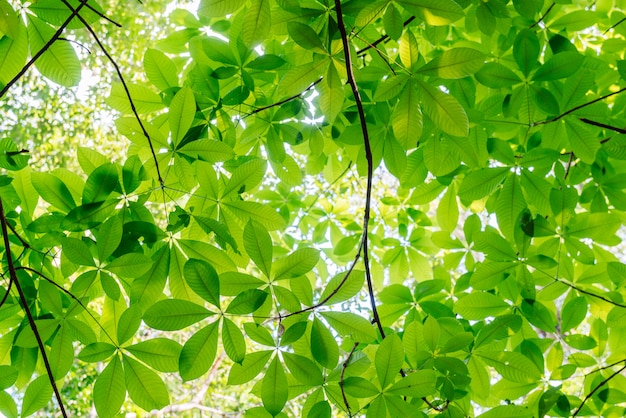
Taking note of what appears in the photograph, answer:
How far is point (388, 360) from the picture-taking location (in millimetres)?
1072

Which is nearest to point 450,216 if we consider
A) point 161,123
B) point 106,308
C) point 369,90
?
point 369,90

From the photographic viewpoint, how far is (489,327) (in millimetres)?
1338

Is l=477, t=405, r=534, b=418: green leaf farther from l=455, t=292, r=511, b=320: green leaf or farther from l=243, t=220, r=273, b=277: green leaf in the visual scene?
l=243, t=220, r=273, b=277: green leaf

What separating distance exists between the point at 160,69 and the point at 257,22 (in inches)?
24.7

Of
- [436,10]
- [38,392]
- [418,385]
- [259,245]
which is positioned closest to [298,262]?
[259,245]

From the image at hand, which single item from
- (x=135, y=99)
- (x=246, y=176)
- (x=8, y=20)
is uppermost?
(x=135, y=99)

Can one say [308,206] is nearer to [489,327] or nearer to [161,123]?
[161,123]

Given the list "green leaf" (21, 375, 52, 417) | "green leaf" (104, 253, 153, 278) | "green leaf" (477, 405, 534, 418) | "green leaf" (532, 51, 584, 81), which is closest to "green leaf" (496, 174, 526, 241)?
"green leaf" (532, 51, 584, 81)

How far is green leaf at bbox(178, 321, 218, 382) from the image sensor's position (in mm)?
1004

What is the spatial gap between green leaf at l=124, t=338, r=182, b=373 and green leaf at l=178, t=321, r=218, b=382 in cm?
8

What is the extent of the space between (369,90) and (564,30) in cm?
75

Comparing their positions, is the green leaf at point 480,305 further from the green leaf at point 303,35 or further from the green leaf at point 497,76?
the green leaf at point 303,35

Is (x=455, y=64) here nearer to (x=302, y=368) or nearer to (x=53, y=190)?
(x=302, y=368)

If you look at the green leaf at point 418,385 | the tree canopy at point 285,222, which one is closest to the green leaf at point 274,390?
the tree canopy at point 285,222
